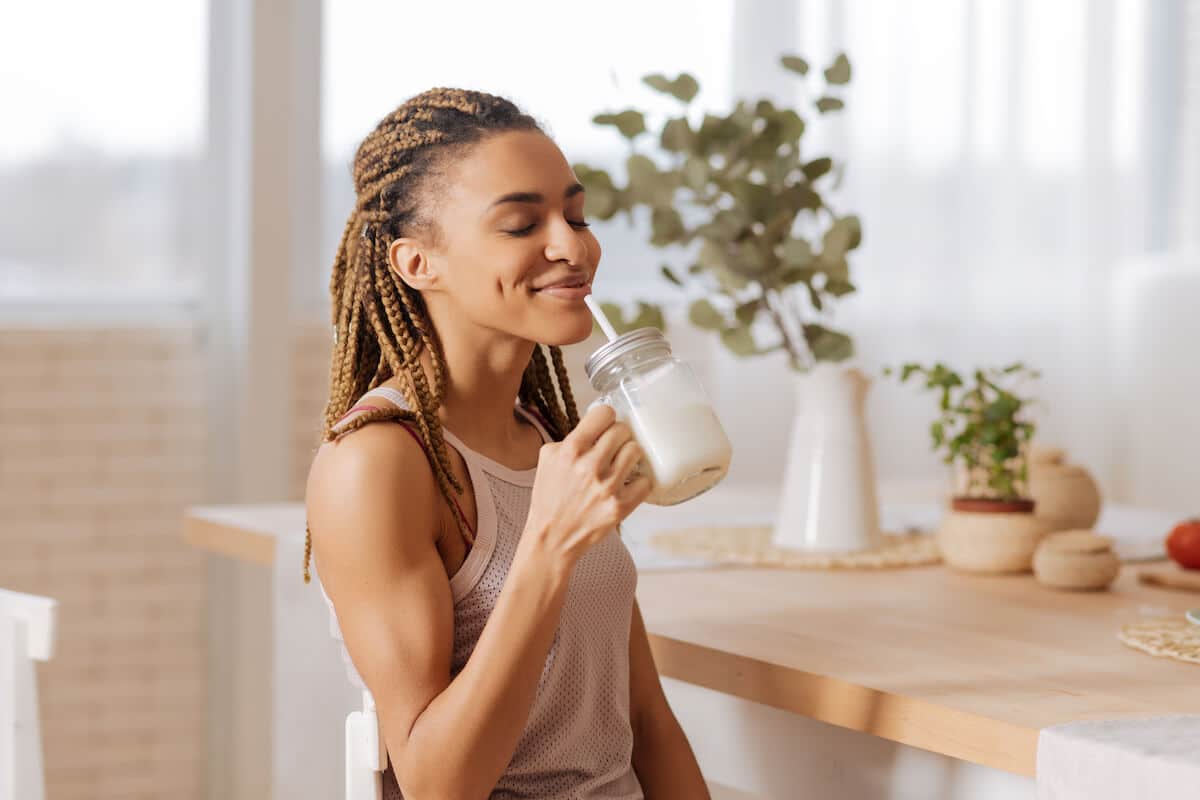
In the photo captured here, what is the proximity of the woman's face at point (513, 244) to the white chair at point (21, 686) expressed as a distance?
17.0 inches

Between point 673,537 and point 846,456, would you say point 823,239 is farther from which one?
point 673,537

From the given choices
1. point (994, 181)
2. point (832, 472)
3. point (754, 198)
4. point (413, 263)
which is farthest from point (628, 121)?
point (994, 181)

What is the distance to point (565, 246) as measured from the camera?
3.93ft

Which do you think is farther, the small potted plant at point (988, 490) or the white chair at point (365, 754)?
the small potted plant at point (988, 490)

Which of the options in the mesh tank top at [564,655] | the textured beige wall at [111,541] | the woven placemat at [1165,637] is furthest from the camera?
→ the textured beige wall at [111,541]

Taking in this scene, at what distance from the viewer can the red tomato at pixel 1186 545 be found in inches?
67.1

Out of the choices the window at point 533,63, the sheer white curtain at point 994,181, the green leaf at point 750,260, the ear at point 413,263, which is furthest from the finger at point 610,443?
the sheer white curtain at point 994,181

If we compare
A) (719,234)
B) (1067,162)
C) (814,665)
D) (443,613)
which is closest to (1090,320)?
(1067,162)

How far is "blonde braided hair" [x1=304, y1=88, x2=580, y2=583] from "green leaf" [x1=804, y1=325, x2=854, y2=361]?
0.73 meters

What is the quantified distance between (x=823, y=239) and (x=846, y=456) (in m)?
0.26

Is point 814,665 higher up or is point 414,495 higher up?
point 414,495

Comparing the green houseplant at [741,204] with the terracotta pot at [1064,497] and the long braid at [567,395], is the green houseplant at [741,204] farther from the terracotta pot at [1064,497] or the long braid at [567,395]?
the long braid at [567,395]

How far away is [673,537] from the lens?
1942 millimetres

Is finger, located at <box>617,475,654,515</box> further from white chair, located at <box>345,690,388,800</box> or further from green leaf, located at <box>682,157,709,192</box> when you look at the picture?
green leaf, located at <box>682,157,709,192</box>
